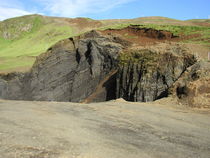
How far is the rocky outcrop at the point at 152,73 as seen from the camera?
16.7 m

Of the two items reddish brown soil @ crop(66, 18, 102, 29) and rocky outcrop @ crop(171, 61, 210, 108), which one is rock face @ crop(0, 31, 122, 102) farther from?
reddish brown soil @ crop(66, 18, 102, 29)

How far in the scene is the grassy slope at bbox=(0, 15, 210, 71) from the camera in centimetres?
2839

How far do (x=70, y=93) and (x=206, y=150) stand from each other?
22.6 m

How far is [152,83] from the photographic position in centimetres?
1741

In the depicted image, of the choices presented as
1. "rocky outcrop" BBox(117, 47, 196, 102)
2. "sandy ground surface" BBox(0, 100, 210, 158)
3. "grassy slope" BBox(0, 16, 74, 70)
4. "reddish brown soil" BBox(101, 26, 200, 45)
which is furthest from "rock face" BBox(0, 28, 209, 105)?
"grassy slope" BBox(0, 16, 74, 70)

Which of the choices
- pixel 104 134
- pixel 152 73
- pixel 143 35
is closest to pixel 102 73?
pixel 143 35

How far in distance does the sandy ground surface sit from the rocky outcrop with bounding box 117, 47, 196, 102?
5.94 m

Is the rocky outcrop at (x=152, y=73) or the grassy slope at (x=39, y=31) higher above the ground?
the grassy slope at (x=39, y=31)

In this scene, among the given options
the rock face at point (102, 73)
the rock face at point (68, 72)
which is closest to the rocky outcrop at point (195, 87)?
the rock face at point (102, 73)

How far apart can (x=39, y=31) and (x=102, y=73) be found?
44.6 metres

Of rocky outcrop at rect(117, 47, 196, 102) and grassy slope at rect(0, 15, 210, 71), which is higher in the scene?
grassy slope at rect(0, 15, 210, 71)

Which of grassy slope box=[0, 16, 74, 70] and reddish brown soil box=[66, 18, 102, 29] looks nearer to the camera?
grassy slope box=[0, 16, 74, 70]

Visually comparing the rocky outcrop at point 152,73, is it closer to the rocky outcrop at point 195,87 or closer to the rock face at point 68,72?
the rocky outcrop at point 195,87

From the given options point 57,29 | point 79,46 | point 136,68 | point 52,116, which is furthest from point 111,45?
point 57,29
